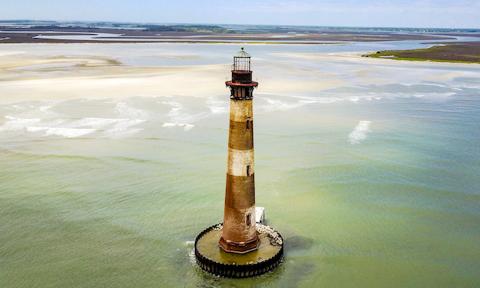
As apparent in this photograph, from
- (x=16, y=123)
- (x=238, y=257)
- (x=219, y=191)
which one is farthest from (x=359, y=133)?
(x=16, y=123)

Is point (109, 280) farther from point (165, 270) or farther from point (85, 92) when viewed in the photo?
point (85, 92)

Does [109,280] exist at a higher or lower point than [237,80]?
lower

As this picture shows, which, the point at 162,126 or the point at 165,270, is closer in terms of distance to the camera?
the point at 165,270

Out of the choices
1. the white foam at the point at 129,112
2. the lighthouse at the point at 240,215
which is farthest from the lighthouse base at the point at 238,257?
the white foam at the point at 129,112

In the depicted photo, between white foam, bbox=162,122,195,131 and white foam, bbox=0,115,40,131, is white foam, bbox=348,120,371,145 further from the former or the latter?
white foam, bbox=0,115,40,131

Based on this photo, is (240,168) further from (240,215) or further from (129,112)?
(129,112)

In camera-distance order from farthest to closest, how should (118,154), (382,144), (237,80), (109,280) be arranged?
(382,144) → (118,154) → (109,280) → (237,80)

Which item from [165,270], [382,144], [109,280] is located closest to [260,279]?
[165,270]

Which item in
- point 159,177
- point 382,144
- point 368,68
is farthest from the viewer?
point 368,68
